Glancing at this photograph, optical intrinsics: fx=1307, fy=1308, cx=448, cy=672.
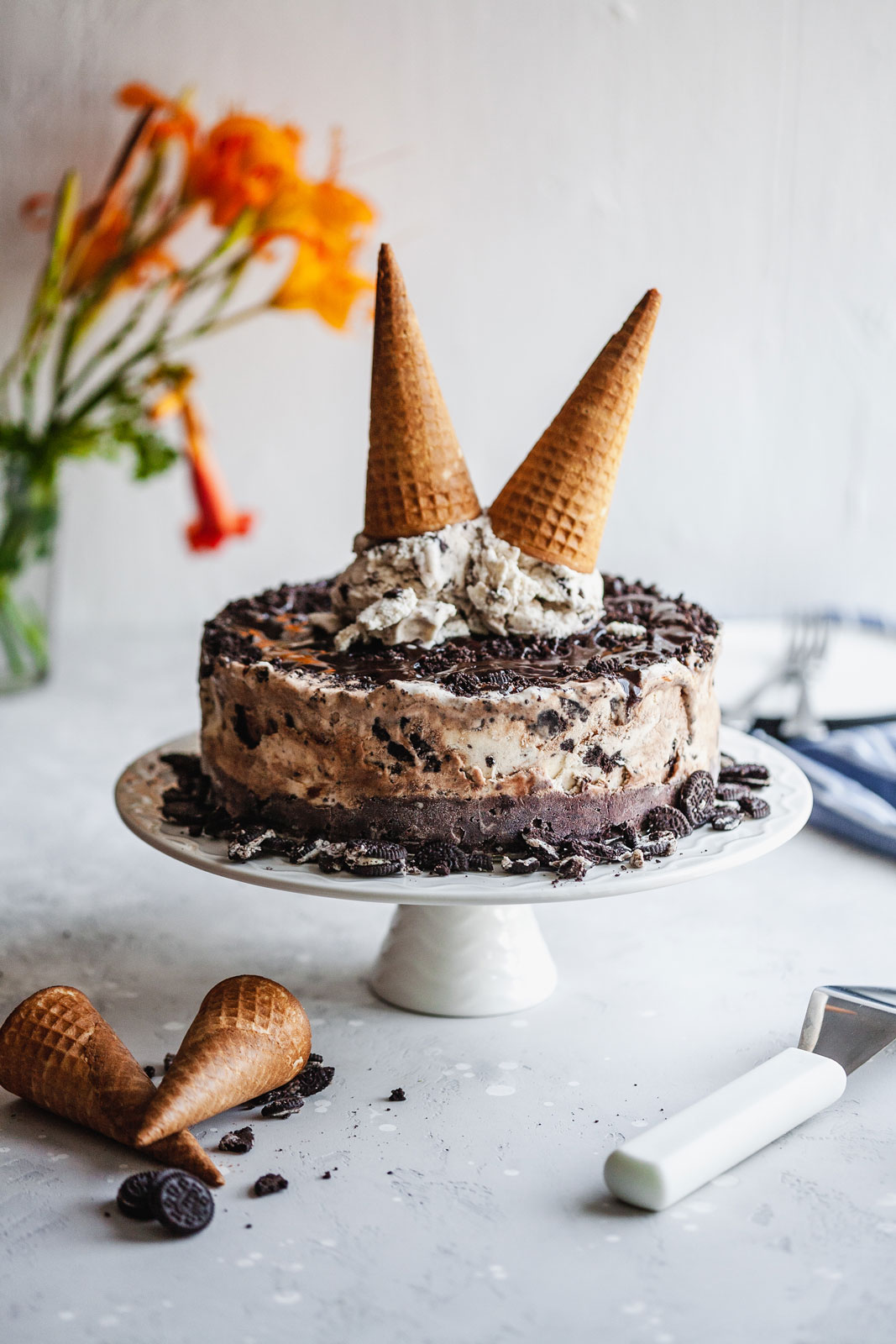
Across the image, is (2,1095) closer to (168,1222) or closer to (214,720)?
(168,1222)

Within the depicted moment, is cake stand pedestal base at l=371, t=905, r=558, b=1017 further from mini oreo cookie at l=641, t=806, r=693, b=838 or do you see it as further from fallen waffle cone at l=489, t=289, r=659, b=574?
fallen waffle cone at l=489, t=289, r=659, b=574

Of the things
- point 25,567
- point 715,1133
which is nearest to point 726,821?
point 715,1133

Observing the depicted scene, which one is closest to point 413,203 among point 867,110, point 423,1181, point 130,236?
point 130,236

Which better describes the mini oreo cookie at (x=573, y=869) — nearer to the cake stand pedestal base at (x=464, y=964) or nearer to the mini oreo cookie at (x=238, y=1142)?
the cake stand pedestal base at (x=464, y=964)

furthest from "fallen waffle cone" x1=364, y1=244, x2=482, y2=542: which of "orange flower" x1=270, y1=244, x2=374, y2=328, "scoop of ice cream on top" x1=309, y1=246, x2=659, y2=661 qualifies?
"orange flower" x1=270, y1=244, x2=374, y2=328

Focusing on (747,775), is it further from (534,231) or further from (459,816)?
(534,231)

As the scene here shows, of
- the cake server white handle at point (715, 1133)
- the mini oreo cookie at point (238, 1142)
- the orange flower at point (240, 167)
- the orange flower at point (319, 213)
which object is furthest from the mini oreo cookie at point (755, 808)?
the orange flower at point (240, 167)
